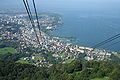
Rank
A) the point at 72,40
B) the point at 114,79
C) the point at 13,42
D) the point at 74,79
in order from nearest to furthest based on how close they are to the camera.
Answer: the point at 114,79 < the point at 74,79 < the point at 13,42 < the point at 72,40

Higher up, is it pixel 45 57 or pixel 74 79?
pixel 74 79

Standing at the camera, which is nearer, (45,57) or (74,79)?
(74,79)

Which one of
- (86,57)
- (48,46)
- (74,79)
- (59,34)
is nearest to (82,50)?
(86,57)

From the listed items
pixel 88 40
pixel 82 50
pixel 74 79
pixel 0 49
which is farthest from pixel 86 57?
pixel 74 79

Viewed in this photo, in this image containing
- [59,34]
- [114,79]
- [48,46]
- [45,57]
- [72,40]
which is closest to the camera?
[114,79]

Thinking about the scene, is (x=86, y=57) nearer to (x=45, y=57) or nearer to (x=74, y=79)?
(x=45, y=57)

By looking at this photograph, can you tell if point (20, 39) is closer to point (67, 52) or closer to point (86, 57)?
point (67, 52)

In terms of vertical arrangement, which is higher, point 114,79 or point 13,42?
point 114,79

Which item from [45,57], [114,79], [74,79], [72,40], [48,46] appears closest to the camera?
[114,79]

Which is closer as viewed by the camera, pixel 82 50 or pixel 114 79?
pixel 114 79

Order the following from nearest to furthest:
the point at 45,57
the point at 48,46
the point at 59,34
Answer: the point at 45,57
the point at 48,46
the point at 59,34
